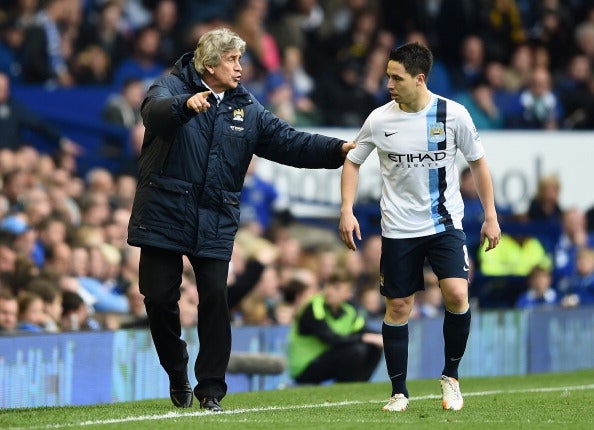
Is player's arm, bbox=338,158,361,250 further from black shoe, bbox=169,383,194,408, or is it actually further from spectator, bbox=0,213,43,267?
spectator, bbox=0,213,43,267

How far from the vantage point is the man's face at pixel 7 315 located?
11.6 meters

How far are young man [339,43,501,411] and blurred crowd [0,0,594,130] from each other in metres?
8.42

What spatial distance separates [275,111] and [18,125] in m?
3.28

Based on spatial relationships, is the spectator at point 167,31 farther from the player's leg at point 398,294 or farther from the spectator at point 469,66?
the player's leg at point 398,294

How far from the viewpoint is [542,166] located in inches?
754

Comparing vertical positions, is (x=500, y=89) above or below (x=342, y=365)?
above

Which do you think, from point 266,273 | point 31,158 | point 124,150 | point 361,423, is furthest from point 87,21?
point 361,423

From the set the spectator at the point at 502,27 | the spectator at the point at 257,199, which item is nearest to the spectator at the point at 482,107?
the spectator at the point at 502,27

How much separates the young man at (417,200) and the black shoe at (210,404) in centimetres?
98

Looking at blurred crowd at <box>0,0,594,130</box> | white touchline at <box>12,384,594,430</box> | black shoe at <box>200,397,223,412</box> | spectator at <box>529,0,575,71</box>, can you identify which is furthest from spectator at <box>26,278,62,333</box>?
spectator at <box>529,0,575,71</box>

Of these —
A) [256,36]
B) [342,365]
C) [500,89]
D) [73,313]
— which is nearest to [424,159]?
[73,313]

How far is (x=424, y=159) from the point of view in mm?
9102

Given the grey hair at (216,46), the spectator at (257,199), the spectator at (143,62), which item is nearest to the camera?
the grey hair at (216,46)

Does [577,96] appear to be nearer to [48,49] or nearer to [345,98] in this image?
[345,98]
